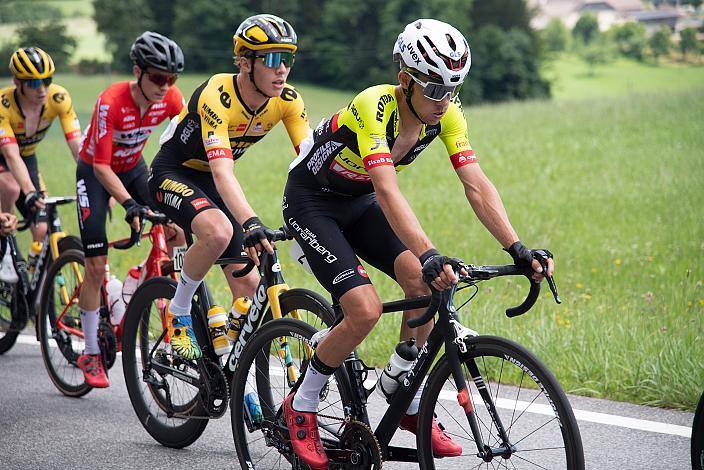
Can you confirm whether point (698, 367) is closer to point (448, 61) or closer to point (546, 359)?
point (546, 359)

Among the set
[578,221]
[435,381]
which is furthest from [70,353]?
[578,221]

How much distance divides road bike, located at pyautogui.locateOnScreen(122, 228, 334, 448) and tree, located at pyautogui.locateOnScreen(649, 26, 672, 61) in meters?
38.4

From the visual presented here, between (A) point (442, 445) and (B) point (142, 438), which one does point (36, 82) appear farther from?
(A) point (442, 445)

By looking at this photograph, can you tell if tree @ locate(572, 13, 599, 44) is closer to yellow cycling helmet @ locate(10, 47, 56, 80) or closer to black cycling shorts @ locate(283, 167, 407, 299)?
yellow cycling helmet @ locate(10, 47, 56, 80)

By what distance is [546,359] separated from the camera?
22.6ft

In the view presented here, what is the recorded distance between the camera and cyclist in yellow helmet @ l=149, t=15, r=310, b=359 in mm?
5430

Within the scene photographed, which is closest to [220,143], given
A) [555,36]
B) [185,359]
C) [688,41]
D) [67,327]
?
[185,359]

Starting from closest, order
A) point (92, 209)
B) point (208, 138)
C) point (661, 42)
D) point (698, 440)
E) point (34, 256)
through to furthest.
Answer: point (698, 440), point (208, 138), point (92, 209), point (34, 256), point (661, 42)

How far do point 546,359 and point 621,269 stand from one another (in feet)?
13.8

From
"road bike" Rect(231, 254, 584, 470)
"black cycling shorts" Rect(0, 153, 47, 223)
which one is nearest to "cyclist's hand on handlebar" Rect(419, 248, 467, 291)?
"road bike" Rect(231, 254, 584, 470)

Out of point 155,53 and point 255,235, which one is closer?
point 255,235

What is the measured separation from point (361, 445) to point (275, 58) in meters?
2.25

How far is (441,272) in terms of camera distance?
3799 mm

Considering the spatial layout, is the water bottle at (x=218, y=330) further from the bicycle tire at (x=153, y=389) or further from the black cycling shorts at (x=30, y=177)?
the black cycling shorts at (x=30, y=177)
